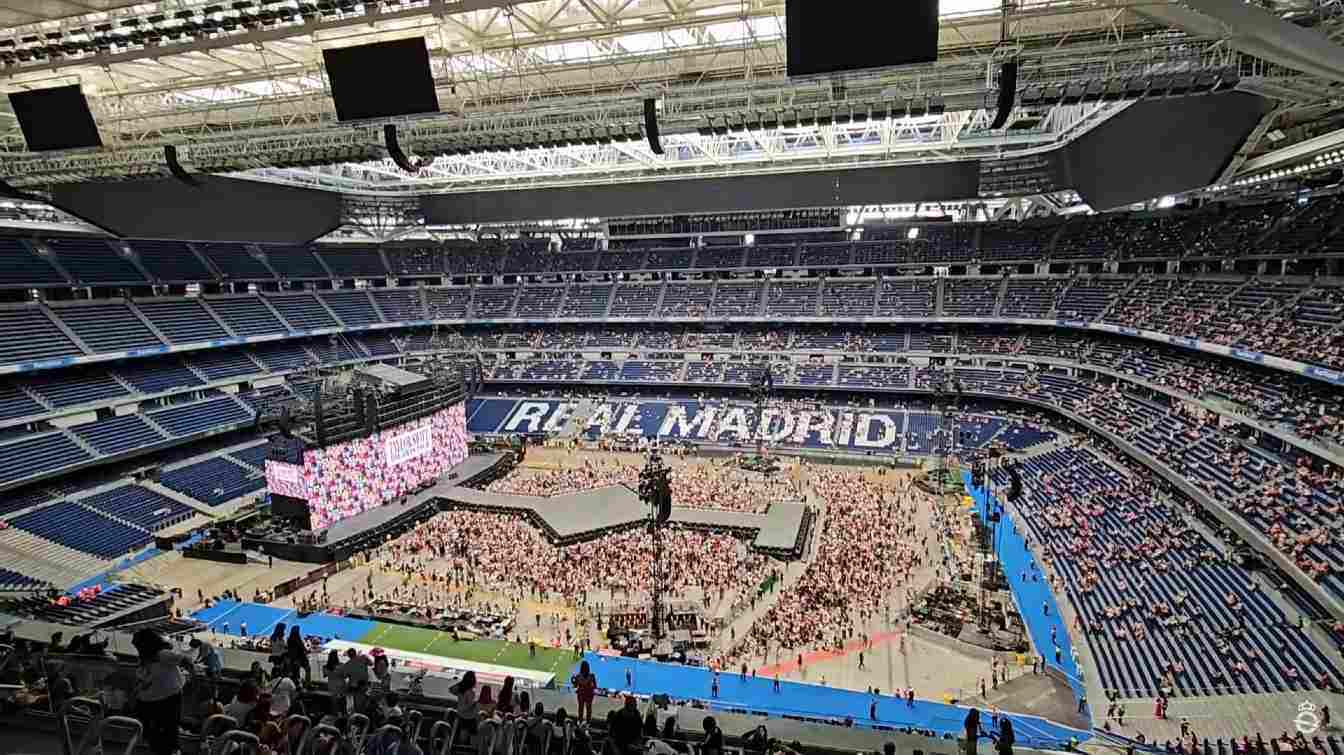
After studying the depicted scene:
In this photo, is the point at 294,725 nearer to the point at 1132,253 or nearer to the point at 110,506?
the point at 110,506

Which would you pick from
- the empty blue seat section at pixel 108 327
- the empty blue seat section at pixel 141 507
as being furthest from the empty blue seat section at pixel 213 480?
the empty blue seat section at pixel 108 327

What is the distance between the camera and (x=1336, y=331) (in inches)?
912

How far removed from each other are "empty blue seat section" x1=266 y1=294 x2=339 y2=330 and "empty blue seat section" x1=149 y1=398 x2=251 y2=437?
8.61 metres

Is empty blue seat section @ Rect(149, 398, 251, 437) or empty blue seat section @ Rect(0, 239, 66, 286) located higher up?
empty blue seat section @ Rect(0, 239, 66, 286)

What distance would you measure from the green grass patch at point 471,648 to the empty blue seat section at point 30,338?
74.6ft

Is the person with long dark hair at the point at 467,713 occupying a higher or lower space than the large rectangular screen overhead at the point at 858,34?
lower

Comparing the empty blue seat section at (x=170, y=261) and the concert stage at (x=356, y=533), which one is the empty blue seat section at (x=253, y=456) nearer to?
the concert stage at (x=356, y=533)

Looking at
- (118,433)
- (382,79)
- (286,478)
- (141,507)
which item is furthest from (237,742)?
(118,433)

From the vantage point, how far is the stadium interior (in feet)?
38.4

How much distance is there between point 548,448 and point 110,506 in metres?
21.1

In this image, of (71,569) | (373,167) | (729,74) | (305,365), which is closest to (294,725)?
(729,74)

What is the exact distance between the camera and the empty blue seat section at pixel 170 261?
128 feet

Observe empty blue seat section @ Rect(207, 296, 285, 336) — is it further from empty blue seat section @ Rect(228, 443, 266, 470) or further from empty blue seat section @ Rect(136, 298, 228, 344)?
empty blue seat section @ Rect(228, 443, 266, 470)

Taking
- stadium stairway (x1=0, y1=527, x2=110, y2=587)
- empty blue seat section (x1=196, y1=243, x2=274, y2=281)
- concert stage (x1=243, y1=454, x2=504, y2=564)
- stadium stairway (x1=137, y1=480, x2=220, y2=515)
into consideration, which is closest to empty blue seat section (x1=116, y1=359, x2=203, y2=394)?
stadium stairway (x1=137, y1=480, x2=220, y2=515)
